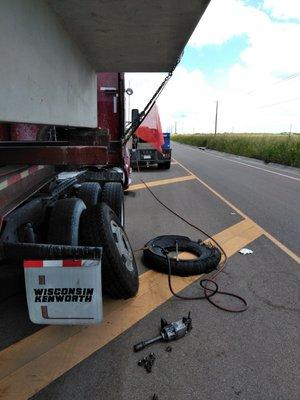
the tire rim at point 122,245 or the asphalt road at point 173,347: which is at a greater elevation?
the tire rim at point 122,245

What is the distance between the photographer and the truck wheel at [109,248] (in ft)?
12.1

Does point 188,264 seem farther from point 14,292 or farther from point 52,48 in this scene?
point 52,48

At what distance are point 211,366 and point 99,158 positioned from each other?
6.12 ft

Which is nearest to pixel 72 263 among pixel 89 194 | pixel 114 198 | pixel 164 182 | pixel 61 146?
pixel 61 146

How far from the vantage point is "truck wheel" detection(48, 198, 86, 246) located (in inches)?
143

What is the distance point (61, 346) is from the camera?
3.38 metres

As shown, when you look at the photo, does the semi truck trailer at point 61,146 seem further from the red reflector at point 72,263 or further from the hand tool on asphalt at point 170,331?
the hand tool on asphalt at point 170,331

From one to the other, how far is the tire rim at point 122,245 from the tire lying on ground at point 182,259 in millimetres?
862

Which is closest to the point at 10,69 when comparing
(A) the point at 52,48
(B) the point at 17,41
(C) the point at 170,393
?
(B) the point at 17,41

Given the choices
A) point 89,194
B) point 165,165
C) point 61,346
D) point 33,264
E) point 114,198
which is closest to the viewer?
point 33,264

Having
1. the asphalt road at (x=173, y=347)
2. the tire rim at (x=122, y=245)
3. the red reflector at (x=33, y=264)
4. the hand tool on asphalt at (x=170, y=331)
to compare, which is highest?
the red reflector at (x=33, y=264)

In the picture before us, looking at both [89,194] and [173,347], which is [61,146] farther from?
[173,347]

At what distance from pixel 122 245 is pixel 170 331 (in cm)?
102

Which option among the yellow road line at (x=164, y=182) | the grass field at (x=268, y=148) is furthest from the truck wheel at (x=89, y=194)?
the grass field at (x=268, y=148)
